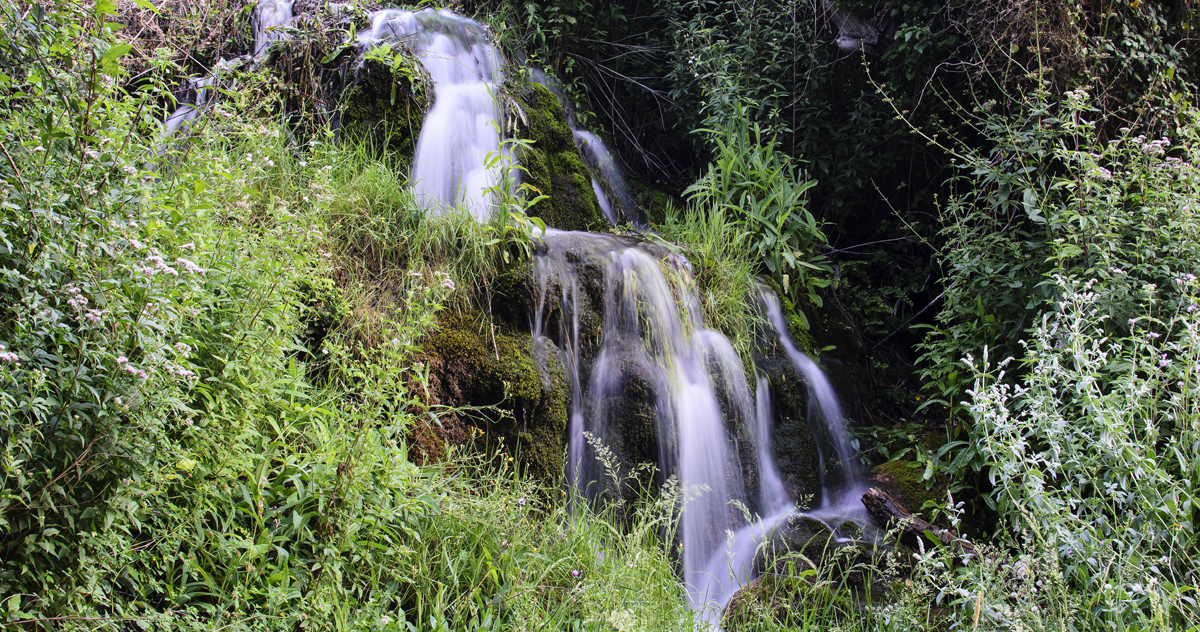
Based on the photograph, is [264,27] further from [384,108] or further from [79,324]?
[79,324]

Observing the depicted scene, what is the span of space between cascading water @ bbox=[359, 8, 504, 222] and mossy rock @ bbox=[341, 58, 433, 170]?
97 millimetres

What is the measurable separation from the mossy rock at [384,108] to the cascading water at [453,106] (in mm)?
97

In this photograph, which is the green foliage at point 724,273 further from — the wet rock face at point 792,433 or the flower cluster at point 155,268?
the flower cluster at point 155,268

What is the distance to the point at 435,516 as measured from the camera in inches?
97.7

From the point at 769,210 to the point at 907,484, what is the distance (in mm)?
2150

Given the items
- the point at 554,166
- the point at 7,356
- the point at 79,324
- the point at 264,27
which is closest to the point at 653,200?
the point at 554,166

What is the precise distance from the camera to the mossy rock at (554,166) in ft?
17.2

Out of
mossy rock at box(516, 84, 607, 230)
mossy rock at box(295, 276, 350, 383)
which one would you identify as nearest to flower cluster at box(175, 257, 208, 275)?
mossy rock at box(295, 276, 350, 383)

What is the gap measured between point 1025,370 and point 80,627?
4.25 meters

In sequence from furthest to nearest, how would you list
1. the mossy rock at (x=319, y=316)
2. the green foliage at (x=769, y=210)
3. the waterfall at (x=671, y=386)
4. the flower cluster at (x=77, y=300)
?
the green foliage at (x=769, y=210)
the waterfall at (x=671, y=386)
the mossy rock at (x=319, y=316)
the flower cluster at (x=77, y=300)

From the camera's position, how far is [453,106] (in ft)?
16.6

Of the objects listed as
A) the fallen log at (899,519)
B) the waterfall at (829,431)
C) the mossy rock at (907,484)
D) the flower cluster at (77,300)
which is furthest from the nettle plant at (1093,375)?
the flower cluster at (77,300)

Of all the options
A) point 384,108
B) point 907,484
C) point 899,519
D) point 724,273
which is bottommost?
point 907,484

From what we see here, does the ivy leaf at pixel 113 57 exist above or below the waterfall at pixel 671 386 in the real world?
above
